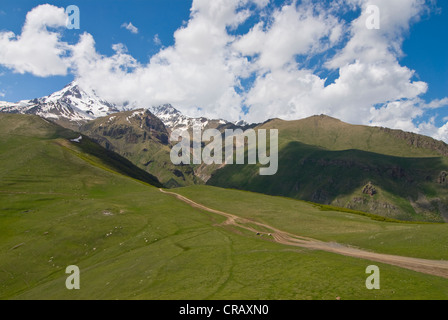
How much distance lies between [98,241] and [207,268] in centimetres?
3554

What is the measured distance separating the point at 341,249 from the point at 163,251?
33.2m

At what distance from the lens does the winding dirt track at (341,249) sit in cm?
3650

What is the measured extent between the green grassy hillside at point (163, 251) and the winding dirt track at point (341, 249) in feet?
13.0

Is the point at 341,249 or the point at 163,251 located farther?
the point at 163,251

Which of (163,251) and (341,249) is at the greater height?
(341,249)

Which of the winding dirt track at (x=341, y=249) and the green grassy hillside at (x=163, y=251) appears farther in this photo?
the winding dirt track at (x=341, y=249)

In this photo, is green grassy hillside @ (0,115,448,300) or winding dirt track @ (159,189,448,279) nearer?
green grassy hillside @ (0,115,448,300)

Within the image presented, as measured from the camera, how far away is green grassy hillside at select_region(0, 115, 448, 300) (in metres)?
28.1

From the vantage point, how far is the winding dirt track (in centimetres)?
3650

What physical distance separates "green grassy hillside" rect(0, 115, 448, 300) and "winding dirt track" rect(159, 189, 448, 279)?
156 inches

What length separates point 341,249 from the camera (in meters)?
49.1
